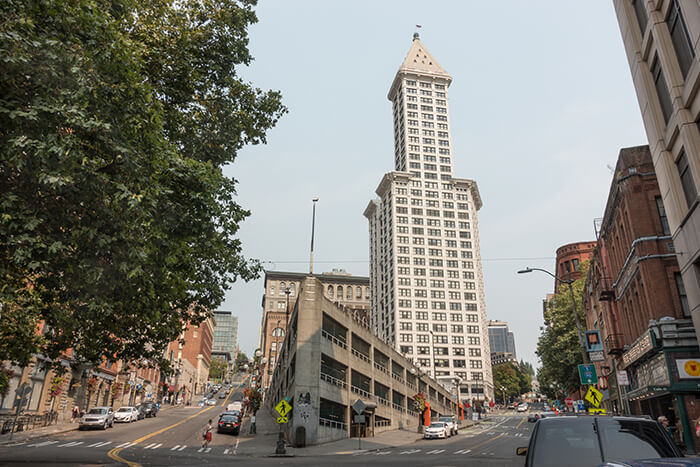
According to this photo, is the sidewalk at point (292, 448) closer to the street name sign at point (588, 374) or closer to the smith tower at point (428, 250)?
the street name sign at point (588, 374)

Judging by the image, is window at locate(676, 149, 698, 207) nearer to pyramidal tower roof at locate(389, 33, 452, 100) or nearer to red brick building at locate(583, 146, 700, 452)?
red brick building at locate(583, 146, 700, 452)

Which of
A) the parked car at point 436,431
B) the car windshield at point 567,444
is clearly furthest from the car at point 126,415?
the car windshield at point 567,444

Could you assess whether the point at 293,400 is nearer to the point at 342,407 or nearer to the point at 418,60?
the point at 342,407

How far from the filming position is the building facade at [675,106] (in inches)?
739

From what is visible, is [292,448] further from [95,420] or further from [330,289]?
[330,289]

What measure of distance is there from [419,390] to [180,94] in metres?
53.4

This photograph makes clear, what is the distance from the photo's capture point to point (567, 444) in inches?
256

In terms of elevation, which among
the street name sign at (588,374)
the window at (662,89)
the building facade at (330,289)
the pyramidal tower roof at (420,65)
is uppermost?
the pyramidal tower roof at (420,65)

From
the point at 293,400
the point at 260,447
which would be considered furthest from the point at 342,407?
the point at 260,447

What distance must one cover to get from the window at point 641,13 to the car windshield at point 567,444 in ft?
78.7

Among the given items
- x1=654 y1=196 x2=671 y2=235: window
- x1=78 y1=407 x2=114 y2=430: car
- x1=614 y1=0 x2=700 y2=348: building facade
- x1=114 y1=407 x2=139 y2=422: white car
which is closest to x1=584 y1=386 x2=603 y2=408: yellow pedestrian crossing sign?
x1=614 y1=0 x2=700 y2=348: building facade

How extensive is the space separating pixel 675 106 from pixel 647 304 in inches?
425

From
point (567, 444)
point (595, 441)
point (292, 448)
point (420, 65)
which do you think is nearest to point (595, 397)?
point (292, 448)

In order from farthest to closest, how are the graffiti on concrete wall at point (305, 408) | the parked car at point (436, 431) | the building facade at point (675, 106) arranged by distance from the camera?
the parked car at point (436, 431) → the graffiti on concrete wall at point (305, 408) → the building facade at point (675, 106)
